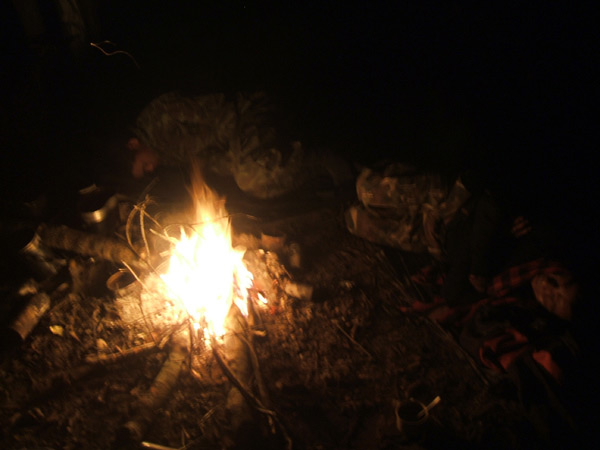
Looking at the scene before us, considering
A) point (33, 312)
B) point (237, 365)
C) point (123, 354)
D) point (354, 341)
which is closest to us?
point (237, 365)

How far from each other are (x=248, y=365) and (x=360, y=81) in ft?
19.9

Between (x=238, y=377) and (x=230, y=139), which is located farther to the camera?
(x=230, y=139)

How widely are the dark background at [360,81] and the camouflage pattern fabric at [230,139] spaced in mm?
681

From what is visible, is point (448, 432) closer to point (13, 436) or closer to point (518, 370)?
point (518, 370)

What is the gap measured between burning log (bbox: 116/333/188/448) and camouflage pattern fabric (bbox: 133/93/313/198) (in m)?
3.17

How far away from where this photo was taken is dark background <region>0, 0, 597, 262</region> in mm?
4914

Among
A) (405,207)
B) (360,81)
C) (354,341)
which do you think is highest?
(360,81)

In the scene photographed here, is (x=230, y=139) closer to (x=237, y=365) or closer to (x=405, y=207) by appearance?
(x=405, y=207)

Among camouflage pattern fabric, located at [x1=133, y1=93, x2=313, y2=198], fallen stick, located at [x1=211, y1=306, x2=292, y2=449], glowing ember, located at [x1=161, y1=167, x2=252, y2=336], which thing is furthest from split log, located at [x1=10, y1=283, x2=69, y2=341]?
camouflage pattern fabric, located at [x1=133, y1=93, x2=313, y2=198]

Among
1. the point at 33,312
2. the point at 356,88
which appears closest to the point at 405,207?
the point at 356,88

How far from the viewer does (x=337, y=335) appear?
442 cm

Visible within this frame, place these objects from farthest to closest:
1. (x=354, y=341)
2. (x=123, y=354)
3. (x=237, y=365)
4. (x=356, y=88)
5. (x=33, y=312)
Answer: (x=356, y=88), (x=33, y=312), (x=354, y=341), (x=123, y=354), (x=237, y=365)

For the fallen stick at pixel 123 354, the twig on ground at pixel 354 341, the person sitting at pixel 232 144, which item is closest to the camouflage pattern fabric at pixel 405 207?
the person sitting at pixel 232 144

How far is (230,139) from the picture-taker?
666 cm
